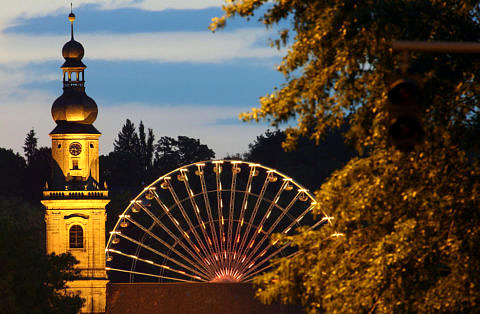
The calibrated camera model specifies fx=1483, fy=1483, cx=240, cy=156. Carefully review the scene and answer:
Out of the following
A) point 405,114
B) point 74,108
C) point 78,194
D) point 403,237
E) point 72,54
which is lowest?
Result: point 403,237

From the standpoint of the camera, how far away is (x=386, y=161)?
25578 mm

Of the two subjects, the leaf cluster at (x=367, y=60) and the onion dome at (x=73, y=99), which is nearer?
the leaf cluster at (x=367, y=60)

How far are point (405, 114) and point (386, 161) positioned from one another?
27.0ft

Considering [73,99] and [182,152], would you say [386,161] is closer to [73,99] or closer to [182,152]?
[73,99]

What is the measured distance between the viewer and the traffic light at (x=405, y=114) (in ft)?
57.0

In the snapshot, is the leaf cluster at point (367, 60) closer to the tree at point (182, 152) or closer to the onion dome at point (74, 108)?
the onion dome at point (74, 108)

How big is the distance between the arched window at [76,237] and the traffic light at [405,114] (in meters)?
71.2

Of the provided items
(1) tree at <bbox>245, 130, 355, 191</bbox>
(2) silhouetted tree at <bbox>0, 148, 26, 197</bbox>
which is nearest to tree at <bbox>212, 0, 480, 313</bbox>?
(1) tree at <bbox>245, 130, 355, 191</bbox>

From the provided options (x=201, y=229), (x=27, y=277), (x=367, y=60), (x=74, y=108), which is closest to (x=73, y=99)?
(x=74, y=108)

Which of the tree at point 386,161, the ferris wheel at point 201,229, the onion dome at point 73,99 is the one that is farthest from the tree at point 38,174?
the tree at point 386,161

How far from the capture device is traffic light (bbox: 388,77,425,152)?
17.4 meters

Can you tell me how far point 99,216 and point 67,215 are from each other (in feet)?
6.22

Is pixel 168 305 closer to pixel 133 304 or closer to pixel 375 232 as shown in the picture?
pixel 133 304

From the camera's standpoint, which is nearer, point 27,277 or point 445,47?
point 445,47
